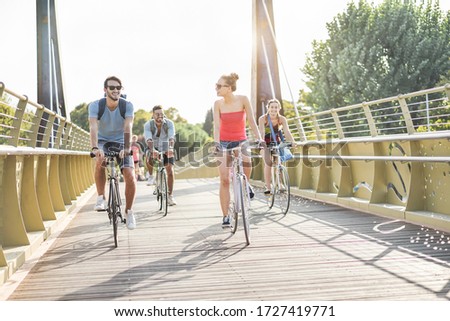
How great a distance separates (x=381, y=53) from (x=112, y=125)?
3467 centimetres

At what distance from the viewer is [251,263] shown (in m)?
5.90

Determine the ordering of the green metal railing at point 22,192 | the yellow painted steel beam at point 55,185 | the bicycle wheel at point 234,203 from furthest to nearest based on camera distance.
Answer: the yellow painted steel beam at point 55,185 < the bicycle wheel at point 234,203 < the green metal railing at point 22,192

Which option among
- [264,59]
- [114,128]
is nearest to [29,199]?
[114,128]

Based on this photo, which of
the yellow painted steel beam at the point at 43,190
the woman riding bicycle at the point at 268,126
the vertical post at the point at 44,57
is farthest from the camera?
the vertical post at the point at 44,57

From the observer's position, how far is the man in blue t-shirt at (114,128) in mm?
7151

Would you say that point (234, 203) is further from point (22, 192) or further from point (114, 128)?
point (22, 192)

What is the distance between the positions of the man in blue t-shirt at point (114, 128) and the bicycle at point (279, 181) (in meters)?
3.10

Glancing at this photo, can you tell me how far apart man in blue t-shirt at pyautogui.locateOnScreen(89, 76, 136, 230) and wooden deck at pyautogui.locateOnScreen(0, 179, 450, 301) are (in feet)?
2.63

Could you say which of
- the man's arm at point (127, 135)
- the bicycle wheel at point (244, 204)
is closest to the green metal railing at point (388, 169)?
the bicycle wheel at point (244, 204)

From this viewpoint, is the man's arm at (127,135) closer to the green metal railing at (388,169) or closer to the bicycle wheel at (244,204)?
the bicycle wheel at (244,204)

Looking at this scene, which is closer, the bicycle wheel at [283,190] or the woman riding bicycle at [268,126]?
the bicycle wheel at [283,190]
